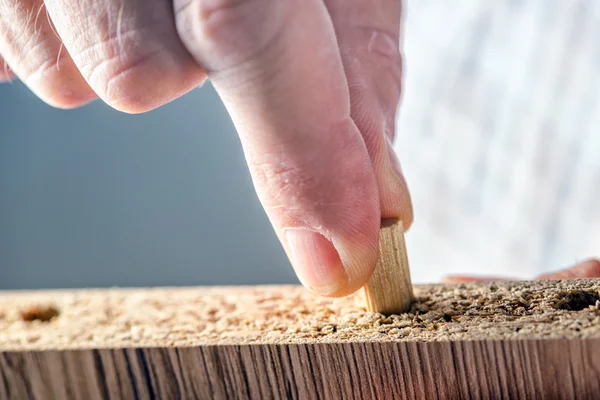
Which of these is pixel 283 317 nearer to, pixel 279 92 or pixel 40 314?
pixel 279 92

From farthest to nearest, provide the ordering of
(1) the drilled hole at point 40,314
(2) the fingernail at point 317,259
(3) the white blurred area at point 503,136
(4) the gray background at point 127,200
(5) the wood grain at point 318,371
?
(4) the gray background at point 127,200 < (3) the white blurred area at point 503,136 < (1) the drilled hole at point 40,314 < (2) the fingernail at point 317,259 < (5) the wood grain at point 318,371

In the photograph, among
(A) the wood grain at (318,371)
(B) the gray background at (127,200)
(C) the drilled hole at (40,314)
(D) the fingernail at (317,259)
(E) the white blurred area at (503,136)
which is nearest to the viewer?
(A) the wood grain at (318,371)

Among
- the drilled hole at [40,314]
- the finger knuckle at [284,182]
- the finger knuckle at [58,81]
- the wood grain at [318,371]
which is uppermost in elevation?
the finger knuckle at [58,81]

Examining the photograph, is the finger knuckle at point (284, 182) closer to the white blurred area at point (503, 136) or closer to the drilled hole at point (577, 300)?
the drilled hole at point (577, 300)

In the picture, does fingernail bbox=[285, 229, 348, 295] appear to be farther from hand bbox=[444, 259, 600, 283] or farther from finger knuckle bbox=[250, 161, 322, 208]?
hand bbox=[444, 259, 600, 283]

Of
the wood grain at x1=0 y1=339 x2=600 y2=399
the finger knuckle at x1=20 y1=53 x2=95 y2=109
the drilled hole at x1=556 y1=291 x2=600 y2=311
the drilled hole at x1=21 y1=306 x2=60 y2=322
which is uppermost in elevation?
the finger knuckle at x1=20 y1=53 x2=95 y2=109

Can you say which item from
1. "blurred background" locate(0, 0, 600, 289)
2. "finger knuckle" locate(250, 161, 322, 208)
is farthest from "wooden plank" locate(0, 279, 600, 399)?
"blurred background" locate(0, 0, 600, 289)

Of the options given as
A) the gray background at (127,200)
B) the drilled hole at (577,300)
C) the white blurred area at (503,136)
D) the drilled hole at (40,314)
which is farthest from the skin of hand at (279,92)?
the gray background at (127,200)

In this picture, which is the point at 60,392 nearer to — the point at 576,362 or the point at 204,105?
the point at 576,362
